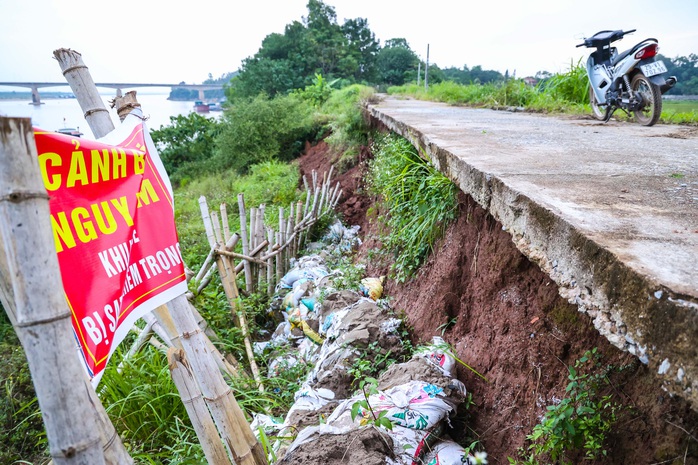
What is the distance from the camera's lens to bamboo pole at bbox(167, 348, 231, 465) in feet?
5.07

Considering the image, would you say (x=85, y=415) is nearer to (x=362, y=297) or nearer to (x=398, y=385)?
(x=398, y=385)

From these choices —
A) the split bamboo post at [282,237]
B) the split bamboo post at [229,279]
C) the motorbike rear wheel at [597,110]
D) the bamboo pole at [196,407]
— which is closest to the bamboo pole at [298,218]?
the split bamboo post at [282,237]

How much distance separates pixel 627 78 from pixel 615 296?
12.3ft

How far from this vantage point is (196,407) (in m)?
1.57

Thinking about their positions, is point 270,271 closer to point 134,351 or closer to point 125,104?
point 134,351

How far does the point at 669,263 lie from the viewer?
3.33 feet

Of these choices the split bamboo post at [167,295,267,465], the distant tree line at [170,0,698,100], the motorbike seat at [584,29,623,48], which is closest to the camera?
the split bamboo post at [167,295,267,465]

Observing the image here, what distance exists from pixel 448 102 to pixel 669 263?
23.9 feet

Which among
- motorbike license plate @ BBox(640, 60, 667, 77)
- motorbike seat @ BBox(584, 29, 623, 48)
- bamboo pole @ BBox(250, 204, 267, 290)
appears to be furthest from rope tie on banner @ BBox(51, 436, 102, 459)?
motorbike seat @ BBox(584, 29, 623, 48)

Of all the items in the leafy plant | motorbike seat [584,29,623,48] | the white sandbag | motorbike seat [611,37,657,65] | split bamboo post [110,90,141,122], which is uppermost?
motorbike seat [584,29,623,48]

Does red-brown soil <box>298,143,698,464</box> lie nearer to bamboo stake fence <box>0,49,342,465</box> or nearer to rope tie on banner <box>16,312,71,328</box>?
bamboo stake fence <box>0,49,342,465</box>

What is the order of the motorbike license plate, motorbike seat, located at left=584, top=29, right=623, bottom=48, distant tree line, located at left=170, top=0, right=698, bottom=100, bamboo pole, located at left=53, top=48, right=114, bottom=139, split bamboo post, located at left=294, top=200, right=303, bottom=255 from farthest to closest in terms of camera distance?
1. distant tree line, located at left=170, top=0, right=698, bottom=100
2. split bamboo post, located at left=294, top=200, right=303, bottom=255
3. motorbike seat, located at left=584, top=29, right=623, bottom=48
4. the motorbike license plate
5. bamboo pole, located at left=53, top=48, right=114, bottom=139

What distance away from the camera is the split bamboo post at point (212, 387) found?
1.62 meters

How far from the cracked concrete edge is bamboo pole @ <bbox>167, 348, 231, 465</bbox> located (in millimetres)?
1276
